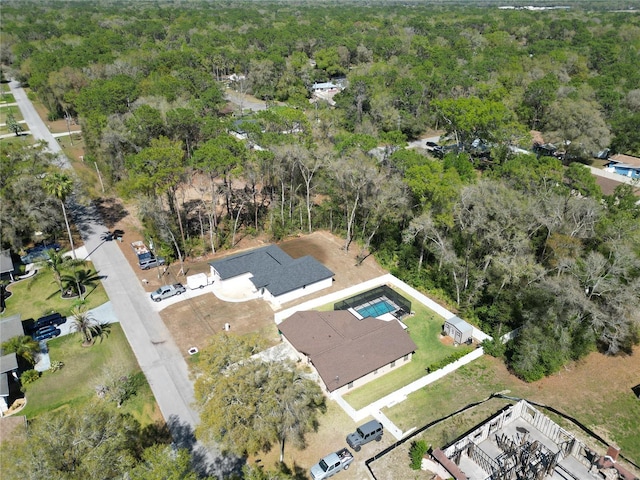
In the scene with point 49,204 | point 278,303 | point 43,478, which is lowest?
point 278,303

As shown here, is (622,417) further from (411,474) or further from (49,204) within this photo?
(49,204)

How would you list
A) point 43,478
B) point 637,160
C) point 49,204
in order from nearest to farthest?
point 43,478, point 49,204, point 637,160

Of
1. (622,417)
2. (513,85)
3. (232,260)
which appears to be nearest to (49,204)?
(232,260)

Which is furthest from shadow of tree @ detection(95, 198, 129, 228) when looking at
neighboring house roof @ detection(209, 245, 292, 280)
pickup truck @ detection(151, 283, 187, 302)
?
neighboring house roof @ detection(209, 245, 292, 280)

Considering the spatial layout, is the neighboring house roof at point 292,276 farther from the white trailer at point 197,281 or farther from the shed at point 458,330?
the shed at point 458,330

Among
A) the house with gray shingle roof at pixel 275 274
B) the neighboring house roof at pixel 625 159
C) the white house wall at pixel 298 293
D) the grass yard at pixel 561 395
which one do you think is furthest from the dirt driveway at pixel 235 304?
the neighboring house roof at pixel 625 159

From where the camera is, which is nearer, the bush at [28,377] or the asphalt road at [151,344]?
the asphalt road at [151,344]

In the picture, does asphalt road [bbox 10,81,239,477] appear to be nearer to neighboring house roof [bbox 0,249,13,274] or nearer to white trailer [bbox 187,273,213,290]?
white trailer [bbox 187,273,213,290]
